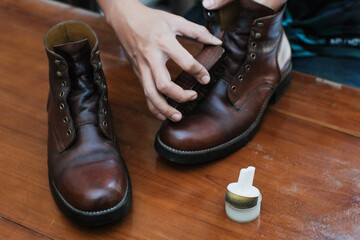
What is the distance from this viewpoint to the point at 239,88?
3.24 feet

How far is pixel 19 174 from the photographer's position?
909 millimetres

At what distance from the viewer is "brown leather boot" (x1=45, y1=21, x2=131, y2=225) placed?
78 cm

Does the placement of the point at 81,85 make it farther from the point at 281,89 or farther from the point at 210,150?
the point at 281,89

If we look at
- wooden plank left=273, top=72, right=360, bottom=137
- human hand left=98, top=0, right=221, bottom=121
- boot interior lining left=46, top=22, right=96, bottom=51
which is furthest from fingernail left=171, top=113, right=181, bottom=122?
wooden plank left=273, top=72, right=360, bottom=137

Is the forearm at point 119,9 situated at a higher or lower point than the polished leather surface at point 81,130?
higher

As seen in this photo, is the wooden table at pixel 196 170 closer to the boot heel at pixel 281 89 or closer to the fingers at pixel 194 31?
the boot heel at pixel 281 89

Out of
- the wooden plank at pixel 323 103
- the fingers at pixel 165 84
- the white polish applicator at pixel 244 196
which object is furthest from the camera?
the wooden plank at pixel 323 103

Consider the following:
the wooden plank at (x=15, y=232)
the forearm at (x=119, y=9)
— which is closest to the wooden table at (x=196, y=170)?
the wooden plank at (x=15, y=232)

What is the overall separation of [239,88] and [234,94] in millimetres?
20

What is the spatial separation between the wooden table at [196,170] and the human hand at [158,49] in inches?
5.6

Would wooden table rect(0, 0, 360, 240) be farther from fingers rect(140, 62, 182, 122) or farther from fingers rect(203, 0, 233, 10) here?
fingers rect(203, 0, 233, 10)

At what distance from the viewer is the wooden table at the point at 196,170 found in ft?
2.66

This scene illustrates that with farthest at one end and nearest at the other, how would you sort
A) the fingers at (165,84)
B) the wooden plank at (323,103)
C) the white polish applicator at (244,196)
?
the wooden plank at (323,103)
the fingers at (165,84)
the white polish applicator at (244,196)

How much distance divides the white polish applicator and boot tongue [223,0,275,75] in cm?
30
